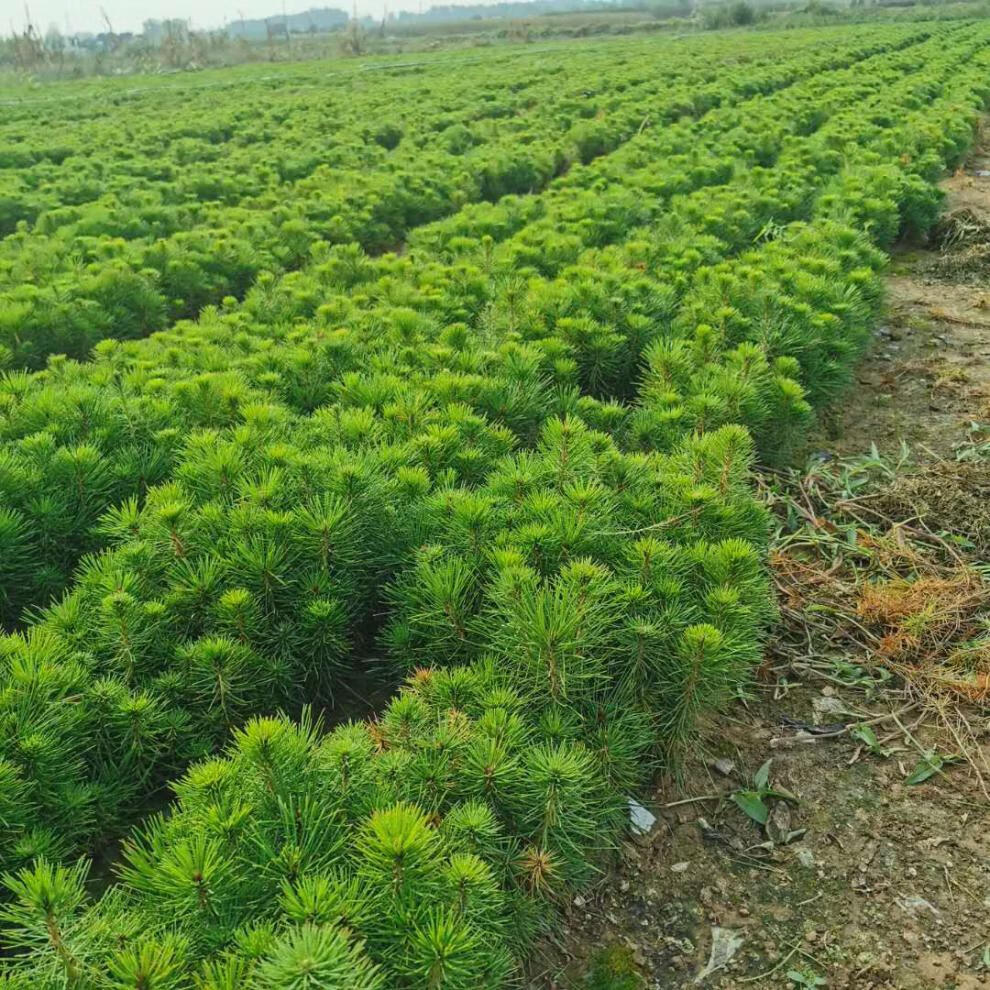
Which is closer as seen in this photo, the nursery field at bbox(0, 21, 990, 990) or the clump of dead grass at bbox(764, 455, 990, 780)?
the nursery field at bbox(0, 21, 990, 990)

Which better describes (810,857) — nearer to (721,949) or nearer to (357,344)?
(721,949)

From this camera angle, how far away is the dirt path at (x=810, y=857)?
2490 mm

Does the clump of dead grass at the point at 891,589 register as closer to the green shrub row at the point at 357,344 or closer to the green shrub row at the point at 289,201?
the green shrub row at the point at 357,344

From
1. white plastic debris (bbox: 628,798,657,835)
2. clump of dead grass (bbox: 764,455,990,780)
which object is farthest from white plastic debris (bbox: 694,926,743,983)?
clump of dead grass (bbox: 764,455,990,780)

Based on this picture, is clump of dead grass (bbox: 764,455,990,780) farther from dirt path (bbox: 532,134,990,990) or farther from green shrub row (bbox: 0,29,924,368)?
green shrub row (bbox: 0,29,924,368)

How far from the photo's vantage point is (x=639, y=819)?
114 inches

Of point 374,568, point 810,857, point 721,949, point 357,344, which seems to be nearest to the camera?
point 721,949

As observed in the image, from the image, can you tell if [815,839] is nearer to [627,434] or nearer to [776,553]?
[776,553]

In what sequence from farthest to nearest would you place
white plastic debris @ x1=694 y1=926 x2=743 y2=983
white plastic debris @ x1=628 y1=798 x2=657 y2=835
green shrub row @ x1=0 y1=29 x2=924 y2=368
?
green shrub row @ x1=0 y1=29 x2=924 y2=368, white plastic debris @ x1=628 y1=798 x2=657 y2=835, white plastic debris @ x1=694 y1=926 x2=743 y2=983

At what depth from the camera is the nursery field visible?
1912 millimetres

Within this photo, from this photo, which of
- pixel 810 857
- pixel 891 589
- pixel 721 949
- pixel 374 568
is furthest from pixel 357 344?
pixel 721 949

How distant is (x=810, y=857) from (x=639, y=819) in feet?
1.89

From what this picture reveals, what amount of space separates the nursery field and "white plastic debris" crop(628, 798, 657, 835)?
15 cm

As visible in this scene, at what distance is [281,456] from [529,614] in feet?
4.57
